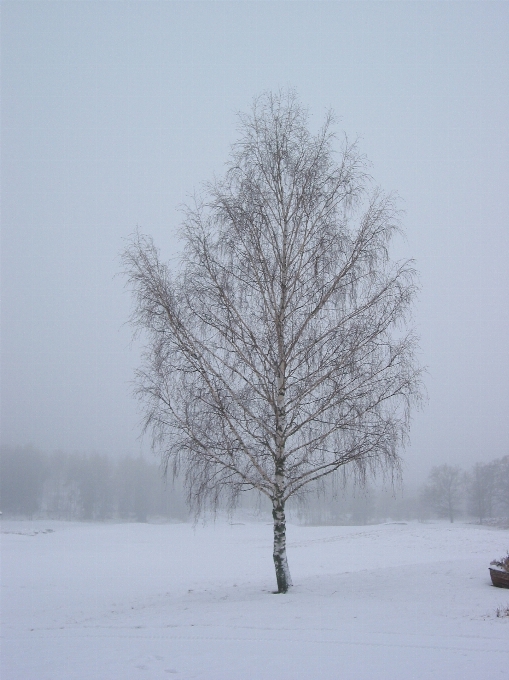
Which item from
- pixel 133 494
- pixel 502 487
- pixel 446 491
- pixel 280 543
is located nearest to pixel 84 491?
pixel 133 494

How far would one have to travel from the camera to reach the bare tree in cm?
1177

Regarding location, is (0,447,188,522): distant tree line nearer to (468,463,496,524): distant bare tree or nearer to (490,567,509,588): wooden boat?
(468,463,496,524): distant bare tree

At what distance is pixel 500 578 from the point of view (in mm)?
11141

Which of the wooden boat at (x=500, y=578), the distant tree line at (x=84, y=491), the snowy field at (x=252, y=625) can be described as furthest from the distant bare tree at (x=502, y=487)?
the wooden boat at (x=500, y=578)

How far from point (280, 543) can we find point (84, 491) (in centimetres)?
7457

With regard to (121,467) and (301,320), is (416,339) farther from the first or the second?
(121,467)

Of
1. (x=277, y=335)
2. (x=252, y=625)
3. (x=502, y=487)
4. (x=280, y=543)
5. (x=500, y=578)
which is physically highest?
(x=277, y=335)

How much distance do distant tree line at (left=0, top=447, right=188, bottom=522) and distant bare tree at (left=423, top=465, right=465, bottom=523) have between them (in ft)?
116

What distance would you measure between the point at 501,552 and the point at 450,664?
17.9 meters

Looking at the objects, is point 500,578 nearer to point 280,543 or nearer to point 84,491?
point 280,543

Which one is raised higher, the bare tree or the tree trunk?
the bare tree

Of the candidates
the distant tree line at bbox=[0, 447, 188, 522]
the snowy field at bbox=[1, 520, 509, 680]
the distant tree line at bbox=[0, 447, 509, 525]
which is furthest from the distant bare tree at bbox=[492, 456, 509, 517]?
the snowy field at bbox=[1, 520, 509, 680]

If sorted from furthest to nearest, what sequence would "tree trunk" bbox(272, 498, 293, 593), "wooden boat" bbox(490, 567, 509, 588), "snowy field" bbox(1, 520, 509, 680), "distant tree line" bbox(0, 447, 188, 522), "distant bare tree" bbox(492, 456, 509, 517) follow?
"distant tree line" bbox(0, 447, 188, 522) < "distant bare tree" bbox(492, 456, 509, 517) < "tree trunk" bbox(272, 498, 293, 593) < "wooden boat" bbox(490, 567, 509, 588) < "snowy field" bbox(1, 520, 509, 680)

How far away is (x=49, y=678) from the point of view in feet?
21.7
